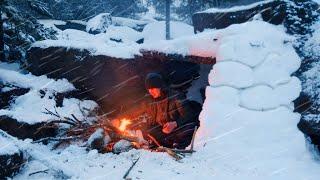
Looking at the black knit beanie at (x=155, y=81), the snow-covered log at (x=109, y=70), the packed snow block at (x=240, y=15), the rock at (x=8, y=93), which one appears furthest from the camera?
the rock at (x=8, y=93)

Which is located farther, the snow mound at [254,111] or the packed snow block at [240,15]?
the packed snow block at [240,15]

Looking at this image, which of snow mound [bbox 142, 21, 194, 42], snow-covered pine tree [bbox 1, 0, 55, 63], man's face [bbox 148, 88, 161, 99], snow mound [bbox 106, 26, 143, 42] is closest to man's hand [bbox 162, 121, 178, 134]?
man's face [bbox 148, 88, 161, 99]

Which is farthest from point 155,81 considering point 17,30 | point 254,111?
point 17,30

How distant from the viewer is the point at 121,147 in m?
4.75

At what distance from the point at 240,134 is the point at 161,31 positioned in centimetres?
1399

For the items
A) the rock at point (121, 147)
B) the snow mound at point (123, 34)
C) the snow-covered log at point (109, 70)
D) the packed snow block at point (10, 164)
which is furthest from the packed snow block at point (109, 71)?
the snow mound at point (123, 34)

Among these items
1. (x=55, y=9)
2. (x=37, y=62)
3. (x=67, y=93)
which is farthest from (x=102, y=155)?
(x=55, y=9)

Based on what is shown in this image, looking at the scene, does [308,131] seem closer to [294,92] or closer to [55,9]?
[294,92]

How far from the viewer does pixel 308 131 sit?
467 centimetres

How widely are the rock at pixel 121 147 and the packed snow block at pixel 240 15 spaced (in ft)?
10.6

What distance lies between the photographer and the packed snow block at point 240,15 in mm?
5754

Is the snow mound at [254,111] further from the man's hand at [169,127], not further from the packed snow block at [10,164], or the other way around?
the packed snow block at [10,164]

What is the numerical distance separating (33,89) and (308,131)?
5.67 meters

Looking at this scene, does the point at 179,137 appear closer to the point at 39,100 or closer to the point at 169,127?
the point at 169,127
